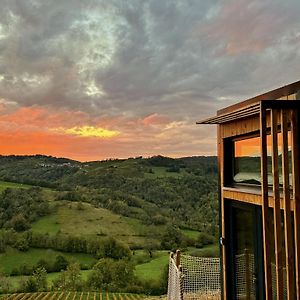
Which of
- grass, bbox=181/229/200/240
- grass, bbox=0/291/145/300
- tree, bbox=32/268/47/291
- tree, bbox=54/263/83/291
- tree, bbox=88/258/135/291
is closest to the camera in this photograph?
grass, bbox=181/229/200/240

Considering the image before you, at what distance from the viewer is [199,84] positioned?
14281mm

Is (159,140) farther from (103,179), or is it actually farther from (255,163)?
(255,163)

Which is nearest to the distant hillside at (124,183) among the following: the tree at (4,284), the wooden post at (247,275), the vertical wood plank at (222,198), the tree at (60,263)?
the tree at (60,263)

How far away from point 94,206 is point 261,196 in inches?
976

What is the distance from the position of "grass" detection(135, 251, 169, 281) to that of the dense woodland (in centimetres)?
51

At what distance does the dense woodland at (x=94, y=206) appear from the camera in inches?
937

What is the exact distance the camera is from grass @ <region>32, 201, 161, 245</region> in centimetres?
2675

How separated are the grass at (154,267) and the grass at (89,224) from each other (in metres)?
1.75

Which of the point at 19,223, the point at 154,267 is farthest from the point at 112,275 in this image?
the point at 19,223

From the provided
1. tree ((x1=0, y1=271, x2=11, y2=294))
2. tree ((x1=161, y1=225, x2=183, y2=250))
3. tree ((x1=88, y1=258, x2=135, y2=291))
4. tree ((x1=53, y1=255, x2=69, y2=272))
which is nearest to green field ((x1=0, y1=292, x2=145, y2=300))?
tree ((x1=88, y1=258, x2=135, y2=291))

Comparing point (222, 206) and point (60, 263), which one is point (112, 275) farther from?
point (222, 206)

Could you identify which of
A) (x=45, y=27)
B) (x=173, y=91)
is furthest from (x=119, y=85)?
(x=45, y=27)

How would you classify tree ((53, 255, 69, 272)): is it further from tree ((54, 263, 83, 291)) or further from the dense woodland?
tree ((54, 263, 83, 291))

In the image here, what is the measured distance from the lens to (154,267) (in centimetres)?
2356
